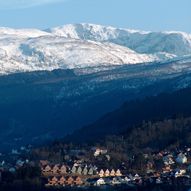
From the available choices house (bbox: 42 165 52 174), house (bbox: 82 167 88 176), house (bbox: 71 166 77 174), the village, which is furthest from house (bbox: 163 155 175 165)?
house (bbox: 42 165 52 174)

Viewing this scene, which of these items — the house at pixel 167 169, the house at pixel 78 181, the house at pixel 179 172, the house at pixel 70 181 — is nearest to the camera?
the house at pixel 78 181

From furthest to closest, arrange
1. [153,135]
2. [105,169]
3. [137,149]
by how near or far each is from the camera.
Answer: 1. [153,135]
2. [137,149]
3. [105,169]

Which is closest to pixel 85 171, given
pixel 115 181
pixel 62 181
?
pixel 62 181

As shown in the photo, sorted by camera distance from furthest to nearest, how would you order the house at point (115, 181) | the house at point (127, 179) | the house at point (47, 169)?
the house at point (47, 169) → the house at point (127, 179) → the house at point (115, 181)

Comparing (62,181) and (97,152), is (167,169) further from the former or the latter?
(97,152)

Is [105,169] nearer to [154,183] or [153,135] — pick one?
[154,183]

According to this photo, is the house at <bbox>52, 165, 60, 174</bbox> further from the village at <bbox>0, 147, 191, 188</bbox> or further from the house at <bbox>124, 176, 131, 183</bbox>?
the house at <bbox>124, 176, 131, 183</bbox>

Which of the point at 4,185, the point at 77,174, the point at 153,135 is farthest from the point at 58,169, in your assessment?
the point at 153,135

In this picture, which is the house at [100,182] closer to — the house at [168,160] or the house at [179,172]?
the house at [179,172]

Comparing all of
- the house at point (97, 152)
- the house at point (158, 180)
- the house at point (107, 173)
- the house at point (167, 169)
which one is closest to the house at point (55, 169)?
the house at point (107, 173)
